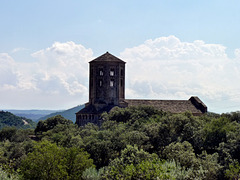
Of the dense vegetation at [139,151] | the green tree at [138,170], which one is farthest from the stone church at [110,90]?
the green tree at [138,170]

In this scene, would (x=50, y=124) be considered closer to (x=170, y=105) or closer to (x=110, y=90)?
(x=110, y=90)

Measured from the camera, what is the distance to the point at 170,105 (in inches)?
3568

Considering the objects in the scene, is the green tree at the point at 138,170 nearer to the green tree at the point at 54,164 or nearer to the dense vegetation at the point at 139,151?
the dense vegetation at the point at 139,151

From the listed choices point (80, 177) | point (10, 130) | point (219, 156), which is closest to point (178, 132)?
point (219, 156)

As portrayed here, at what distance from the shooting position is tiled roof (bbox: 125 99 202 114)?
8900 cm

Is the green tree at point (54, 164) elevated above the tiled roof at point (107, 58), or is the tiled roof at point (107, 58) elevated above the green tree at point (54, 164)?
the tiled roof at point (107, 58)

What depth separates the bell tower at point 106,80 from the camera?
92.3 meters

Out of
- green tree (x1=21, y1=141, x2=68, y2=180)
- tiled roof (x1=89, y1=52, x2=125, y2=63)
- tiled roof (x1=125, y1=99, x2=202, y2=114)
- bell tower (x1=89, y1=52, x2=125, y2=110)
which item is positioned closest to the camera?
green tree (x1=21, y1=141, x2=68, y2=180)

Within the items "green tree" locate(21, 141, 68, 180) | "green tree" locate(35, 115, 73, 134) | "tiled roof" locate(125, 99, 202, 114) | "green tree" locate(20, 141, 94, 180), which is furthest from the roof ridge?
"green tree" locate(21, 141, 68, 180)

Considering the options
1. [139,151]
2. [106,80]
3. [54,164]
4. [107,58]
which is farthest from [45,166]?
[107,58]

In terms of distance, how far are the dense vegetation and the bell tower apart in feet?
36.6

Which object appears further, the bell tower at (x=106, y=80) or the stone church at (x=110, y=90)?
the bell tower at (x=106, y=80)

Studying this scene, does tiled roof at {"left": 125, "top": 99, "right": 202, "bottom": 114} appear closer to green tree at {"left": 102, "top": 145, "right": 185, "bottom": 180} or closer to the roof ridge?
the roof ridge

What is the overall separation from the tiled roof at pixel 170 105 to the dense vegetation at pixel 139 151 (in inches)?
438
